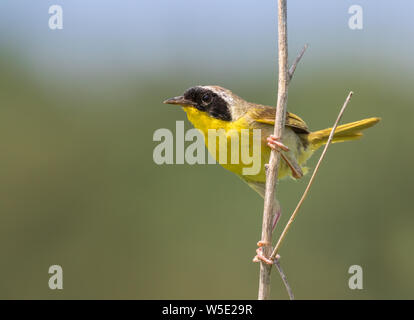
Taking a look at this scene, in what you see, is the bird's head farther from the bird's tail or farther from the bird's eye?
the bird's tail

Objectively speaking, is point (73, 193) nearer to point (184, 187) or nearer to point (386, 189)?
point (184, 187)

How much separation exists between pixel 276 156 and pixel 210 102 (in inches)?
38.6

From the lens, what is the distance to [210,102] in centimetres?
305

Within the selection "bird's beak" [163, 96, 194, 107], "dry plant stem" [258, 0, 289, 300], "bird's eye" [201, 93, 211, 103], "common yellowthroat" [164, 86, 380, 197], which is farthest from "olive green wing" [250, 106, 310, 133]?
"dry plant stem" [258, 0, 289, 300]

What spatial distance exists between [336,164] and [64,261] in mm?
4211

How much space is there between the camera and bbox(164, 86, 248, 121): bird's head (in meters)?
3.02

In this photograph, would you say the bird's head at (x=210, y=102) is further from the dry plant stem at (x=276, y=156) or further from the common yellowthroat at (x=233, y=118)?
the dry plant stem at (x=276, y=156)

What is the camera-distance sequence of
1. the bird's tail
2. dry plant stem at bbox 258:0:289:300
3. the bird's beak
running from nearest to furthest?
dry plant stem at bbox 258:0:289:300 < the bird's beak < the bird's tail

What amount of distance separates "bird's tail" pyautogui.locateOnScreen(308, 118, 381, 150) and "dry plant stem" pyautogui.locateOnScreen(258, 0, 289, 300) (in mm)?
1433

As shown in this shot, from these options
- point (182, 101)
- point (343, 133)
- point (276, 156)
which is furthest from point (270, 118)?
point (276, 156)

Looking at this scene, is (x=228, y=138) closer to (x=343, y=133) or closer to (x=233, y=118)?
(x=233, y=118)

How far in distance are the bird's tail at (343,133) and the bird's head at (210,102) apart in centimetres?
76

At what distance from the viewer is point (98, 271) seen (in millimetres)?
6398

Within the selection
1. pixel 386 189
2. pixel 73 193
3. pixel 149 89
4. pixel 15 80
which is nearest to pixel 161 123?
pixel 149 89
